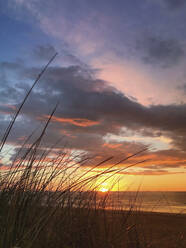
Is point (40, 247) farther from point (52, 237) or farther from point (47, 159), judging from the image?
point (47, 159)

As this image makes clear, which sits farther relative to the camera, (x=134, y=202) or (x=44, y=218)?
(x=134, y=202)

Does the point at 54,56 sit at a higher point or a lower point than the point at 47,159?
higher

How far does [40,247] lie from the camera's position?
1904 millimetres

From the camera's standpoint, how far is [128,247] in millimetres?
2637

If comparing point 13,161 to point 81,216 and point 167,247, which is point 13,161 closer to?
point 81,216

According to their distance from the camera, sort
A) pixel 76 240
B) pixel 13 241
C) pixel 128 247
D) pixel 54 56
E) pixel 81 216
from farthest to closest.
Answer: pixel 81 216, pixel 128 247, pixel 76 240, pixel 54 56, pixel 13 241

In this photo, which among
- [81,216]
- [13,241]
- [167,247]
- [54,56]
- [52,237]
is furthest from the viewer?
[167,247]

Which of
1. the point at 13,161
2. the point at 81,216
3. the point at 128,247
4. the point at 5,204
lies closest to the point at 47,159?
the point at 13,161

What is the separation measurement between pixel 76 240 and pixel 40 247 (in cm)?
58

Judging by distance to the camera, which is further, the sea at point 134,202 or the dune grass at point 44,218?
the sea at point 134,202

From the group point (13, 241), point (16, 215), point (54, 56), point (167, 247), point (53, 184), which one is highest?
point (54, 56)

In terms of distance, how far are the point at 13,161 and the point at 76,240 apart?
112 cm

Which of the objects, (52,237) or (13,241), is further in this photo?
(52,237)

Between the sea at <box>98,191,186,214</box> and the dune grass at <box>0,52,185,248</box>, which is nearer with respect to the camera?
the dune grass at <box>0,52,185,248</box>
